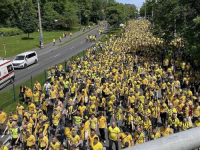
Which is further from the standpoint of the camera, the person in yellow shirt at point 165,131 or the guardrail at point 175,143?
the person in yellow shirt at point 165,131

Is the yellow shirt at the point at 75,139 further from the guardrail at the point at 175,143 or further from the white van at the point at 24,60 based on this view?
the white van at the point at 24,60

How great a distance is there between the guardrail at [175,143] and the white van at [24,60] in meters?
29.8

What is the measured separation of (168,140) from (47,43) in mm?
54875

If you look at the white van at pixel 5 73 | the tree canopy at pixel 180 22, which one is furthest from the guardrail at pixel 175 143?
the white van at pixel 5 73

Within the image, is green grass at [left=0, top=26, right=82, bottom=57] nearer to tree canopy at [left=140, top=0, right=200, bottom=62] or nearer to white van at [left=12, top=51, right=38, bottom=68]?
white van at [left=12, top=51, right=38, bottom=68]

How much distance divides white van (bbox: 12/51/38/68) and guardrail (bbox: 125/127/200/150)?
29.8 m

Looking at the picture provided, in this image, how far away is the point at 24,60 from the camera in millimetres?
29984

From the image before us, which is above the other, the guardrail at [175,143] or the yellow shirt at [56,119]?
the guardrail at [175,143]

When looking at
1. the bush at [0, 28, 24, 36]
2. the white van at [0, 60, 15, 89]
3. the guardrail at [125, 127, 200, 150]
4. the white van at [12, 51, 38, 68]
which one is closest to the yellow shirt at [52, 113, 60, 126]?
the guardrail at [125, 127, 200, 150]

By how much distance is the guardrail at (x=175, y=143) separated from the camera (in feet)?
4.05

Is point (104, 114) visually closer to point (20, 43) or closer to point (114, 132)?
point (114, 132)

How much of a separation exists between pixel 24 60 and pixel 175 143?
3040 centimetres

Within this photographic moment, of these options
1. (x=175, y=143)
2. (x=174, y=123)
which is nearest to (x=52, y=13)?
(x=174, y=123)

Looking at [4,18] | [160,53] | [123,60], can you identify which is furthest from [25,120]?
[4,18]
